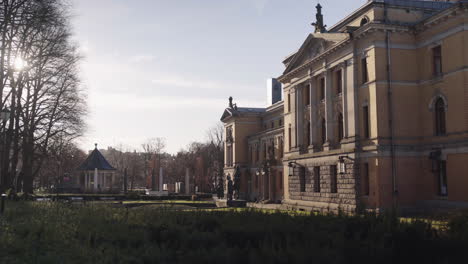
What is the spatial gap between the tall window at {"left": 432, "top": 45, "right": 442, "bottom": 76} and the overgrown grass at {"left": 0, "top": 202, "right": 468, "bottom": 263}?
18.7m

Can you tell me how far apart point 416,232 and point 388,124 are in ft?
65.7

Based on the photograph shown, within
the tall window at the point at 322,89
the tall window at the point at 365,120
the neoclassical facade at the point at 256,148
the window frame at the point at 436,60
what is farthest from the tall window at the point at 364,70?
the neoclassical facade at the point at 256,148

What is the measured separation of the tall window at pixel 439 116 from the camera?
29.9 m

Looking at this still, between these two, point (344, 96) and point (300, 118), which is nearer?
point (344, 96)

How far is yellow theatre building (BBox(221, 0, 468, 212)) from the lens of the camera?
28.3 metres

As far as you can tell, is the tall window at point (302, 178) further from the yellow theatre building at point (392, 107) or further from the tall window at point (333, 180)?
the tall window at point (333, 180)

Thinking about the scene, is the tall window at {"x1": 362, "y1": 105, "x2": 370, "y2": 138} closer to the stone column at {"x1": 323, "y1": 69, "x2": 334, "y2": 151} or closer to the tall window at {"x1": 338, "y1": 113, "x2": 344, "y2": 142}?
the tall window at {"x1": 338, "y1": 113, "x2": 344, "y2": 142}

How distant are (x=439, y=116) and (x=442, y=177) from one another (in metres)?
3.87

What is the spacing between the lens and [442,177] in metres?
29.6

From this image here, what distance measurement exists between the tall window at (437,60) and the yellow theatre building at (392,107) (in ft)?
0.21

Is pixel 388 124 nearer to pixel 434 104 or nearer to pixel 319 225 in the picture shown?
pixel 434 104

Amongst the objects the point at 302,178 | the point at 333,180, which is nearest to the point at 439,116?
the point at 333,180

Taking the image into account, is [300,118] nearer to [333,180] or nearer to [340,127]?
[340,127]

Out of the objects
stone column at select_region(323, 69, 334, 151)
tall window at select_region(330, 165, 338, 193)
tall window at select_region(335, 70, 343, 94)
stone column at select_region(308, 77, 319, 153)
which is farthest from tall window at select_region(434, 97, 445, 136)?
stone column at select_region(308, 77, 319, 153)
